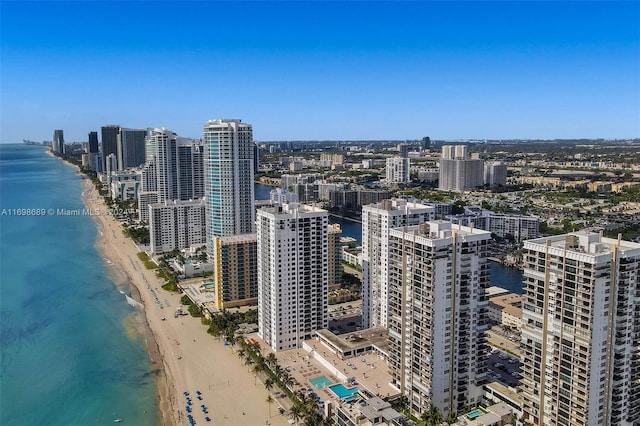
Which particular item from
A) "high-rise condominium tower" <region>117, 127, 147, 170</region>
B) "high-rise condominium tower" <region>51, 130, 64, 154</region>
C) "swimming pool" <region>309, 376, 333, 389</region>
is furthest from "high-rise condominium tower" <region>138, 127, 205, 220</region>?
"high-rise condominium tower" <region>51, 130, 64, 154</region>

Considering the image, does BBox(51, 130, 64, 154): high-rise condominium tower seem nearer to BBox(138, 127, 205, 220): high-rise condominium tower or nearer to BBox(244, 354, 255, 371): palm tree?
BBox(138, 127, 205, 220): high-rise condominium tower

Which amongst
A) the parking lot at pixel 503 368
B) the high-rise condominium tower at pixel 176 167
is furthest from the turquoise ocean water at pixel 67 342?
the parking lot at pixel 503 368

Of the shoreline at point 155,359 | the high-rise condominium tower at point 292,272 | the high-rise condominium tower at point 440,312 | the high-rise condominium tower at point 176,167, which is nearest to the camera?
the high-rise condominium tower at point 440,312

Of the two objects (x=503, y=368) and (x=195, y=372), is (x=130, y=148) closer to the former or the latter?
(x=195, y=372)

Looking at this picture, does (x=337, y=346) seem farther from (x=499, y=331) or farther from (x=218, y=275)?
(x=218, y=275)

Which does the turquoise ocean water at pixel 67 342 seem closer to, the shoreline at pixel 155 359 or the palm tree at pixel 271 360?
the shoreline at pixel 155 359

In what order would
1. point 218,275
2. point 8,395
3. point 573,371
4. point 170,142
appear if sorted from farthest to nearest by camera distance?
point 170,142 < point 218,275 < point 8,395 < point 573,371

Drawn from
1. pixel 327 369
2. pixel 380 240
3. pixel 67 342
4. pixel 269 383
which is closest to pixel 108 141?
pixel 67 342

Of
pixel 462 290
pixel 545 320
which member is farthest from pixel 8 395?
pixel 545 320
